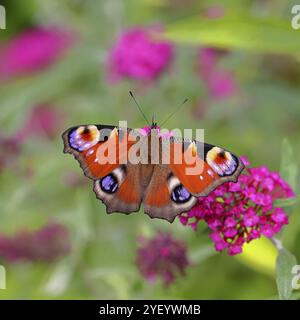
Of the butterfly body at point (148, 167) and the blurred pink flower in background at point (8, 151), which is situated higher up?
the blurred pink flower in background at point (8, 151)

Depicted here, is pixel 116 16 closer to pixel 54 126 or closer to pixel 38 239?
pixel 54 126

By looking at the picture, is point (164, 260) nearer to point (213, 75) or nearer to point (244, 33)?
point (244, 33)

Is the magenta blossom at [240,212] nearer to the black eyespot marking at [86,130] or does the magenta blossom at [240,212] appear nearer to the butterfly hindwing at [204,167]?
the butterfly hindwing at [204,167]

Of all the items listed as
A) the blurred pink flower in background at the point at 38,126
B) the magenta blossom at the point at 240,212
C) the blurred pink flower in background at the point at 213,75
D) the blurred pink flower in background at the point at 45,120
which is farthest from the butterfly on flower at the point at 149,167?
the blurred pink flower in background at the point at 45,120

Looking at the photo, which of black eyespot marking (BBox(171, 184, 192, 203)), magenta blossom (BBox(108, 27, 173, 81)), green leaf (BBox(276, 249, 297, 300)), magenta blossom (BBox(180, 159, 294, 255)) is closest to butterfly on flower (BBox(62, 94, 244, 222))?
black eyespot marking (BBox(171, 184, 192, 203))

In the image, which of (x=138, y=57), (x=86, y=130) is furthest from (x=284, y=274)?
(x=138, y=57)
